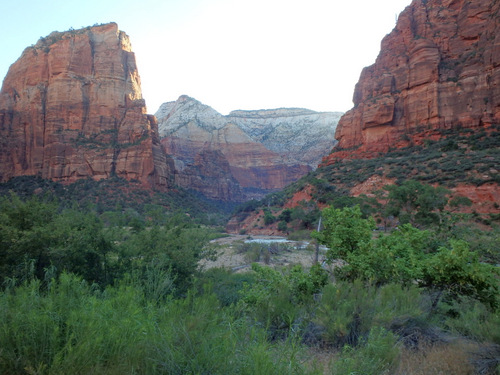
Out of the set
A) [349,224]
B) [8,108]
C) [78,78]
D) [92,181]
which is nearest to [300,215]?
[349,224]

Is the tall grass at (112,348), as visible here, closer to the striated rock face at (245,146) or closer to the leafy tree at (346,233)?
the leafy tree at (346,233)

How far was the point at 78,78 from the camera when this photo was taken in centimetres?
5962

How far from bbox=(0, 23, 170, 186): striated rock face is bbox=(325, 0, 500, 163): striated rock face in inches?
1434

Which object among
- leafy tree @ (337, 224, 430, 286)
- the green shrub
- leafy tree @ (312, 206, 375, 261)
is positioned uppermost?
leafy tree @ (312, 206, 375, 261)

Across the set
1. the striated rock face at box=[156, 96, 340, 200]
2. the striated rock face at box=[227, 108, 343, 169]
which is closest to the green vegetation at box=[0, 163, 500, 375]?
the striated rock face at box=[156, 96, 340, 200]

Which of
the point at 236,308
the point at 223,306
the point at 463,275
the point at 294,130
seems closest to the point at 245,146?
the point at 294,130

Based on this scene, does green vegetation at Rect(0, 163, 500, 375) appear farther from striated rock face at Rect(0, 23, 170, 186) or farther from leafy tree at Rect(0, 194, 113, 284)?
striated rock face at Rect(0, 23, 170, 186)

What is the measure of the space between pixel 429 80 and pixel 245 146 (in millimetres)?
83367

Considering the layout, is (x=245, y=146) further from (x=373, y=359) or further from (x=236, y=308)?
(x=373, y=359)

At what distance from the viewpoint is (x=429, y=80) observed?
141ft

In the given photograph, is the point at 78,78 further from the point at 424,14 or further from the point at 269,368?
the point at 269,368

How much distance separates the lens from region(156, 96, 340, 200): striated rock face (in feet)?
346

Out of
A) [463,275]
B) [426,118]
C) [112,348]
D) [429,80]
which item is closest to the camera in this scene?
[112,348]

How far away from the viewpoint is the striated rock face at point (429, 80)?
124 feet
